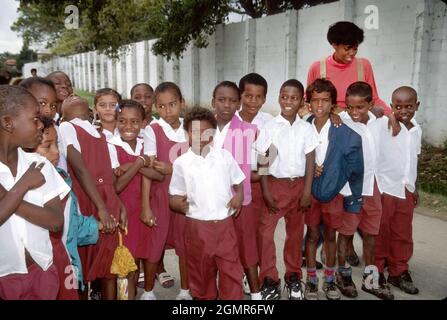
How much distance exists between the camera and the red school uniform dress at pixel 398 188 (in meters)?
2.88

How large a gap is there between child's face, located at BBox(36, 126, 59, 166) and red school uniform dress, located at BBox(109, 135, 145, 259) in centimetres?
47

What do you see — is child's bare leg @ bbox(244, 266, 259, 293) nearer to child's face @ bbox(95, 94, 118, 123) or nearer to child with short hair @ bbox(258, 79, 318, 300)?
child with short hair @ bbox(258, 79, 318, 300)

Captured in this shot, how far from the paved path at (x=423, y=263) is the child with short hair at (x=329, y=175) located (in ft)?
0.93

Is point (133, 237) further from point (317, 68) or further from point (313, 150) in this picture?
point (317, 68)

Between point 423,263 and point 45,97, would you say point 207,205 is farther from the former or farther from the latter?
point 423,263

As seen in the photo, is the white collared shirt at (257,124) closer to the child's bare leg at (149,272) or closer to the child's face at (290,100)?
the child's face at (290,100)

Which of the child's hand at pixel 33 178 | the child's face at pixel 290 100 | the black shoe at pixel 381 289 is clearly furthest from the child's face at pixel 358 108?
the child's hand at pixel 33 178

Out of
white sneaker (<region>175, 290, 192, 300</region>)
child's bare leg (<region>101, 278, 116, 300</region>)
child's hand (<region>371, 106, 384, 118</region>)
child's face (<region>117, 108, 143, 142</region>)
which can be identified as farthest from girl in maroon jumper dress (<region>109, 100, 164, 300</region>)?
child's hand (<region>371, 106, 384, 118</region>)

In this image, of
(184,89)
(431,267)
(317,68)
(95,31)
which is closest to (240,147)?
(317,68)

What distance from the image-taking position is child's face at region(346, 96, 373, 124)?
9.20ft

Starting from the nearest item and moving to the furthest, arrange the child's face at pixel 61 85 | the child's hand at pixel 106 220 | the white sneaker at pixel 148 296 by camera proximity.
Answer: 1. the child's hand at pixel 106 220
2. the white sneaker at pixel 148 296
3. the child's face at pixel 61 85

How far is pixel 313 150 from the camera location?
269cm

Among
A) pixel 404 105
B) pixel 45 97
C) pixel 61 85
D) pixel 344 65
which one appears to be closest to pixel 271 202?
pixel 404 105

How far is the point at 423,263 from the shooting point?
340cm
